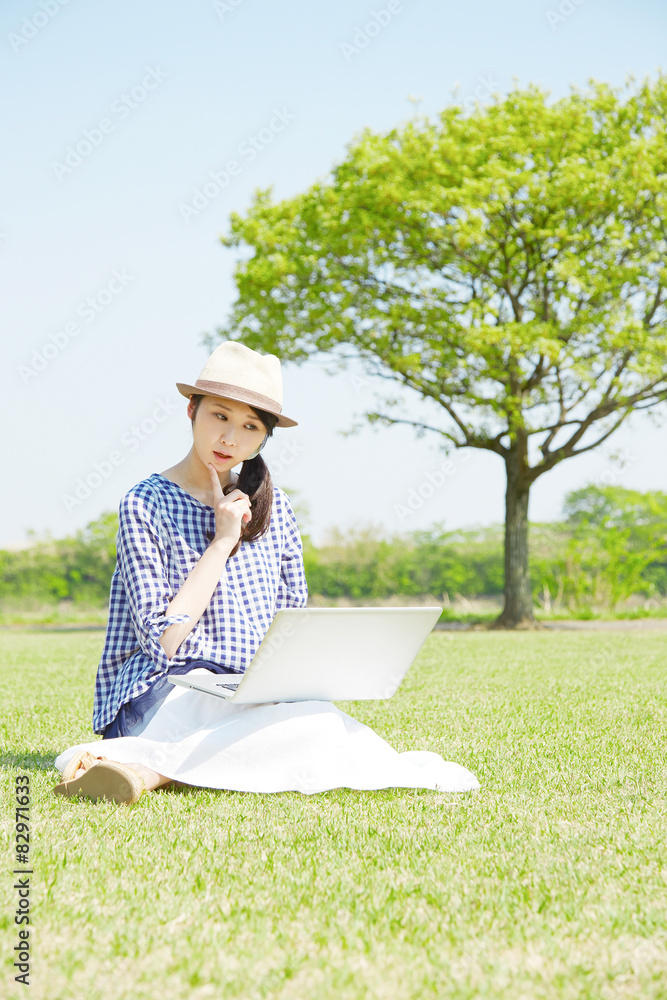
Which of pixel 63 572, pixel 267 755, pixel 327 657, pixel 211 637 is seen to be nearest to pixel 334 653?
pixel 327 657

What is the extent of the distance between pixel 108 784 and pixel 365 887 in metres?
1.08

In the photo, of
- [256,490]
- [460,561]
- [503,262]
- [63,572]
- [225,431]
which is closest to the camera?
[225,431]

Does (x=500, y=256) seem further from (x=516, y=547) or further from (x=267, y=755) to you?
(x=267, y=755)

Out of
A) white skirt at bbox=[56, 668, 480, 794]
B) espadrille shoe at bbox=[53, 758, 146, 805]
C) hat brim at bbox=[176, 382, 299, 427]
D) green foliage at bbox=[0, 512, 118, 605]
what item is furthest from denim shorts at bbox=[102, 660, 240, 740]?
green foliage at bbox=[0, 512, 118, 605]

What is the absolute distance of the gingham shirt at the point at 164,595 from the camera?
2973 mm

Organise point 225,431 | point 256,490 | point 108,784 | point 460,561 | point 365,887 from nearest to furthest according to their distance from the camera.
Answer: point 365,887, point 108,784, point 225,431, point 256,490, point 460,561

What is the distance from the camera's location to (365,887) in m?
1.97

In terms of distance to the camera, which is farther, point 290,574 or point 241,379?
point 290,574

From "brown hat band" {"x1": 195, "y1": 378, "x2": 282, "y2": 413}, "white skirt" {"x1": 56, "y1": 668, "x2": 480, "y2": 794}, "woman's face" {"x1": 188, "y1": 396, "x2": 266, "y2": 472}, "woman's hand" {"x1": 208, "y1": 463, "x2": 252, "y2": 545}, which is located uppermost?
"brown hat band" {"x1": 195, "y1": 378, "x2": 282, "y2": 413}

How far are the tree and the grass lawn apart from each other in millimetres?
10279

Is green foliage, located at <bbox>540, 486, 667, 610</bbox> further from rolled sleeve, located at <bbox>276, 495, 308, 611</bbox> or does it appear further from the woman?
the woman

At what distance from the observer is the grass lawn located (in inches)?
59.8

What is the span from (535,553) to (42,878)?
18916 millimetres

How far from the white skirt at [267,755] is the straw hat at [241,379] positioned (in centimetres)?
108
